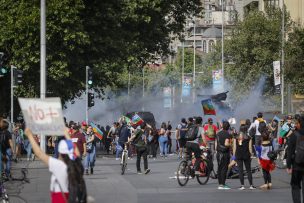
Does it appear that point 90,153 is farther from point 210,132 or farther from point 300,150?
point 300,150

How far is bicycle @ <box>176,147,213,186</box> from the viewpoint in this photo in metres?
24.3

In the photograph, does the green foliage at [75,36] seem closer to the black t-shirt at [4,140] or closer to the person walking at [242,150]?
the black t-shirt at [4,140]

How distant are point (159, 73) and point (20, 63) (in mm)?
99715

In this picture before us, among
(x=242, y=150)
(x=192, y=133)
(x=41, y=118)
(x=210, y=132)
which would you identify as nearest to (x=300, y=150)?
(x=41, y=118)

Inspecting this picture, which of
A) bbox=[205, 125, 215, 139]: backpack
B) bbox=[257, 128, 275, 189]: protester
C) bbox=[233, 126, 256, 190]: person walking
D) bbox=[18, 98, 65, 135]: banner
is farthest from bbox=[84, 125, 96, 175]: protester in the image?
bbox=[18, 98, 65, 135]: banner

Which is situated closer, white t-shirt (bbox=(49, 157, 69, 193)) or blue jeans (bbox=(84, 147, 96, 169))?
white t-shirt (bbox=(49, 157, 69, 193))

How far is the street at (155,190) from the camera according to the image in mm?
20266

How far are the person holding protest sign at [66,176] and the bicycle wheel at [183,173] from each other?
503 inches

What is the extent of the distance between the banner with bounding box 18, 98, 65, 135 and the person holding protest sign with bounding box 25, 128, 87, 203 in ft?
0.39

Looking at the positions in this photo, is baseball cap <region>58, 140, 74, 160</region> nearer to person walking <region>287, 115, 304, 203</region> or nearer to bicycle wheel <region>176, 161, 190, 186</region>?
person walking <region>287, 115, 304, 203</region>

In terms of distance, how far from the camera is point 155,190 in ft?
74.9

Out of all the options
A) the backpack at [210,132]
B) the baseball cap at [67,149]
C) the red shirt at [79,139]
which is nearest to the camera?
the baseball cap at [67,149]

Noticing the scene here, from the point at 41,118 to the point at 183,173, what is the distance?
13.0m

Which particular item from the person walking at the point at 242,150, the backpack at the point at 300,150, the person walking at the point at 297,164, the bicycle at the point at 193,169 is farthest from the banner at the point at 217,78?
the backpack at the point at 300,150
